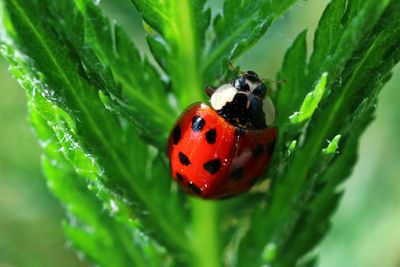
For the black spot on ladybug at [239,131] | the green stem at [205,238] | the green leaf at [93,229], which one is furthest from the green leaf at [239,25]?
the green leaf at [93,229]

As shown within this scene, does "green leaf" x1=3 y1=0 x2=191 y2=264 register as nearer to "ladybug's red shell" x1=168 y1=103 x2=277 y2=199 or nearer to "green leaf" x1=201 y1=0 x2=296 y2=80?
"ladybug's red shell" x1=168 y1=103 x2=277 y2=199

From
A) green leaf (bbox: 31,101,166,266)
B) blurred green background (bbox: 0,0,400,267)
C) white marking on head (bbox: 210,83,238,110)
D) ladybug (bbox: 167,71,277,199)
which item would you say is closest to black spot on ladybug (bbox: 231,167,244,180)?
ladybug (bbox: 167,71,277,199)

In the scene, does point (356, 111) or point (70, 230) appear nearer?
point (356, 111)

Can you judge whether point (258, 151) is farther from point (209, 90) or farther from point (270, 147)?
point (209, 90)

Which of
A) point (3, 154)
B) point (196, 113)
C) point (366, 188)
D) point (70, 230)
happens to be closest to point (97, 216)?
point (70, 230)

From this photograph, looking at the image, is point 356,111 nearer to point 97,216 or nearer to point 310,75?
point 310,75
